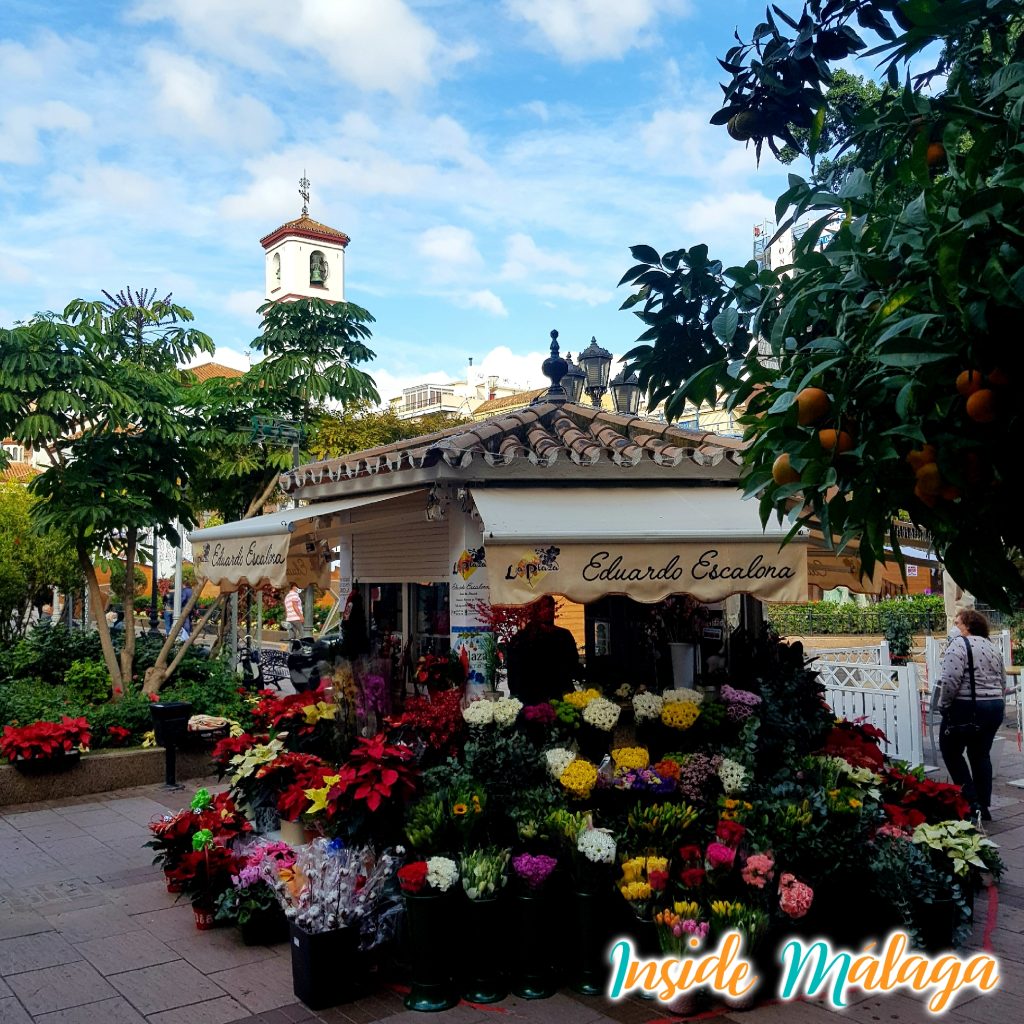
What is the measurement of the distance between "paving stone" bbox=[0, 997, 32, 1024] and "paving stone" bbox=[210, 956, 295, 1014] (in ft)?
3.00

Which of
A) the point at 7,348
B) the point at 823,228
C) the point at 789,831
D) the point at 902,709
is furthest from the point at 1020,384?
the point at 7,348

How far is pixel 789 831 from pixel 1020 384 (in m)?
3.96

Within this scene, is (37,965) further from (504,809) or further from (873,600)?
(873,600)

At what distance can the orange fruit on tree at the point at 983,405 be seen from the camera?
2.01 meters

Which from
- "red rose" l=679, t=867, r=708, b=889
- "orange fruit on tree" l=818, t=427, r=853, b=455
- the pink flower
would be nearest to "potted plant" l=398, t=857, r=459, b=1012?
"red rose" l=679, t=867, r=708, b=889

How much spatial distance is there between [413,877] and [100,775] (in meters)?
6.40

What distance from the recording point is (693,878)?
502 cm

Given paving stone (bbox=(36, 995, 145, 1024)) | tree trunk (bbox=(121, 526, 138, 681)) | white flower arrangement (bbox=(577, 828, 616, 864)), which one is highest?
tree trunk (bbox=(121, 526, 138, 681))

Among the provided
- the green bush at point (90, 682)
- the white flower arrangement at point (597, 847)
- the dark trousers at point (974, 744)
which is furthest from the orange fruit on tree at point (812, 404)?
the green bush at point (90, 682)

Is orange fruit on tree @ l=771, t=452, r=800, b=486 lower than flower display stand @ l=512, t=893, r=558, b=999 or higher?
higher

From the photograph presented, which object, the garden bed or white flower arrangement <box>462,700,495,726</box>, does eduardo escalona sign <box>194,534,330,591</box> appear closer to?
the garden bed

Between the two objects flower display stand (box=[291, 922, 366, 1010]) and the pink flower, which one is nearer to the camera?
flower display stand (box=[291, 922, 366, 1010])

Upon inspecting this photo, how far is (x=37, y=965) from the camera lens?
213 inches

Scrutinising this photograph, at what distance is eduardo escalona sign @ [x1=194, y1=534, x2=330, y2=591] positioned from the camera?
7945 millimetres
